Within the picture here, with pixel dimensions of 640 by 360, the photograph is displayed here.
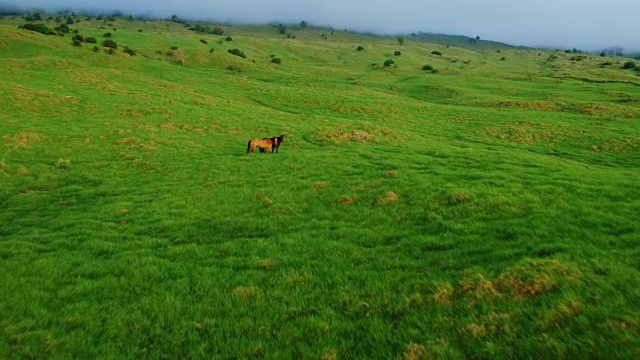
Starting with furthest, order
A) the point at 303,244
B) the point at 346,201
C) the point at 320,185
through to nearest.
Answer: the point at 320,185, the point at 346,201, the point at 303,244

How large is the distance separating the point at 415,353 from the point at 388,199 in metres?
11.0

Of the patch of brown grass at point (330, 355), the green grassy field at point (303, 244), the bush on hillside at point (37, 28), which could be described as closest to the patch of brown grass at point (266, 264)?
the green grassy field at point (303, 244)

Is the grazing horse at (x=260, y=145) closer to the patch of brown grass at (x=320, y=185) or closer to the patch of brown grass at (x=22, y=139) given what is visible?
the patch of brown grass at (x=320, y=185)

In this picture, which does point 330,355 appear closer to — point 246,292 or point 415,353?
point 415,353

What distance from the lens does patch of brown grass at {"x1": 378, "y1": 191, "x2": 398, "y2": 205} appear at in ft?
57.4

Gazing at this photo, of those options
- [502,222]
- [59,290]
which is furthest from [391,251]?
[59,290]

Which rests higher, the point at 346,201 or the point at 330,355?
the point at 330,355

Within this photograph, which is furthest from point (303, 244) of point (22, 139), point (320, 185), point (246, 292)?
point (22, 139)

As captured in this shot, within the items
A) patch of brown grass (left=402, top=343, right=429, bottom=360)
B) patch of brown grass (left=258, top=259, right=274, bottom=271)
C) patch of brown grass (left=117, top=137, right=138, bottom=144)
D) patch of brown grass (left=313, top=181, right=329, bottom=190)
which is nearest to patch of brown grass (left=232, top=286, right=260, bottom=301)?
patch of brown grass (left=258, top=259, right=274, bottom=271)

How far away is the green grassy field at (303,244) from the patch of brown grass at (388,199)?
0.10 m

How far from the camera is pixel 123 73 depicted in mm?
60281

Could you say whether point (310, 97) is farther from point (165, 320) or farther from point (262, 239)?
point (165, 320)

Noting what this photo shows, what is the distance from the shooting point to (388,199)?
17.7 meters

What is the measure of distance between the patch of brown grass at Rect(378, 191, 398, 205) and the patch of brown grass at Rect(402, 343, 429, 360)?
10.5m
